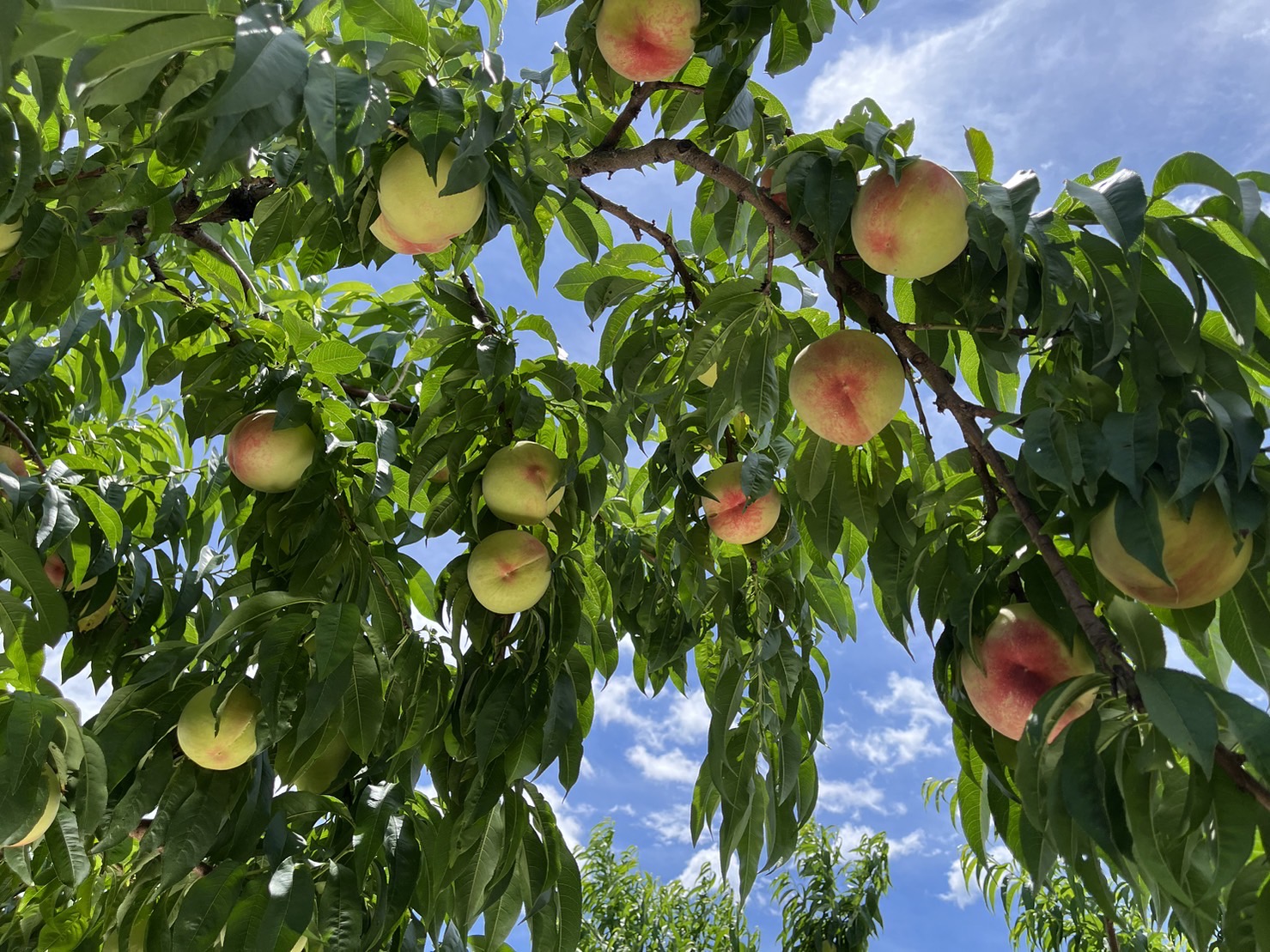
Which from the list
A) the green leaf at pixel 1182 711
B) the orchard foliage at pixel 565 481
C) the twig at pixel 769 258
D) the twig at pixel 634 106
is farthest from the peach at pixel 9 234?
the green leaf at pixel 1182 711

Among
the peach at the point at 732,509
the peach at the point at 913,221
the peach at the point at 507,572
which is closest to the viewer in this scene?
the peach at the point at 913,221

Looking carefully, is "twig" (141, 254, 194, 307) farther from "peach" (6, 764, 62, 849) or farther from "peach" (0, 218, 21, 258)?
"peach" (6, 764, 62, 849)

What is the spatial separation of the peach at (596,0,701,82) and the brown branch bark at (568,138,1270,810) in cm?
12

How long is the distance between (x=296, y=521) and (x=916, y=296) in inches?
42.8

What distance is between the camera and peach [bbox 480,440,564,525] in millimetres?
1556

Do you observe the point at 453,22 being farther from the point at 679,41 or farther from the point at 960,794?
the point at 960,794

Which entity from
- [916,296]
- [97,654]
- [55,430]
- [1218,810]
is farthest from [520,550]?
[55,430]

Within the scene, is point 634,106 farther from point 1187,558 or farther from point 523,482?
point 1187,558

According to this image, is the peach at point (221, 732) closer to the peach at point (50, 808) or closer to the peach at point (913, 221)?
the peach at point (50, 808)

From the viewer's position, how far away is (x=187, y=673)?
1.53m

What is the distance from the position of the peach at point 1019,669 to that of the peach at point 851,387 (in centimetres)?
30

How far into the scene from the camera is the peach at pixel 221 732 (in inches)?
54.0

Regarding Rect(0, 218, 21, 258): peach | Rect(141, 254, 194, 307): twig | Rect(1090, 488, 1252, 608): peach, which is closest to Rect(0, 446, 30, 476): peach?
Rect(141, 254, 194, 307): twig

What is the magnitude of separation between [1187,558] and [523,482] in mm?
923
